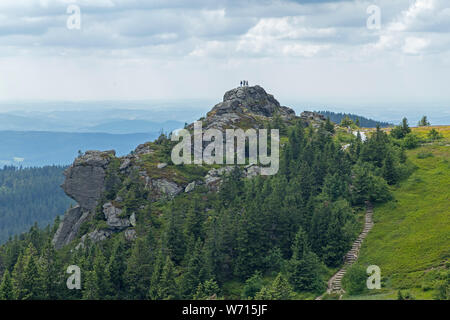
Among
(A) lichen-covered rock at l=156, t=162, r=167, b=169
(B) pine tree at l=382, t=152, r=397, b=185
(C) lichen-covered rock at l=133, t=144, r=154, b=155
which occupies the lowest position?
(B) pine tree at l=382, t=152, r=397, b=185

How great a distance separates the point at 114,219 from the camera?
9025 cm

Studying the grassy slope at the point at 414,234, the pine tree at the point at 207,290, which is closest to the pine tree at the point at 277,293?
the grassy slope at the point at 414,234

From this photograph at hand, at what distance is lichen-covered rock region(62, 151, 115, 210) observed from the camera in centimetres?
10581

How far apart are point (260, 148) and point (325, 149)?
23654mm

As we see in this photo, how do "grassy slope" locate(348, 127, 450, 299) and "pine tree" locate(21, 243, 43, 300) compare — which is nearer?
"grassy slope" locate(348, 127, 450, 299)

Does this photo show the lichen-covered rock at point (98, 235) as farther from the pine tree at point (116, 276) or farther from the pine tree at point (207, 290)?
the pine tree at point (207, 290)

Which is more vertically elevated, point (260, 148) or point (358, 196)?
point (260, 148)

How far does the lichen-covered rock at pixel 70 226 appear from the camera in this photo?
104000 millimetres

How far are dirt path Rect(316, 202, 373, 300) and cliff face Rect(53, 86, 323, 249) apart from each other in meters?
30.5

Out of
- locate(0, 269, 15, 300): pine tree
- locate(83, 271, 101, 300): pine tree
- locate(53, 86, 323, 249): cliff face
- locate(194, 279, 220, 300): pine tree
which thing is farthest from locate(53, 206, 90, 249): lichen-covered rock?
locate(194, 279, 220, 300): pine tree

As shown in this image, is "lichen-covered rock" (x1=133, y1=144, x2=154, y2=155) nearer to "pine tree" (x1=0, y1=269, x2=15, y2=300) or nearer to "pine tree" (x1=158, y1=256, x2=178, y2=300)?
"pine tree" (x1=0, y1=269, x2=15, y2=300)
